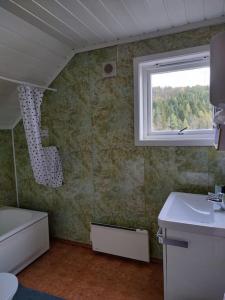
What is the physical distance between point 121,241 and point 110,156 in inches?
33.7

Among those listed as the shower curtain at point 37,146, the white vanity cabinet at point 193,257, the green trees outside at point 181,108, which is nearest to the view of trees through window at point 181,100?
the green trees outside at point 181,108

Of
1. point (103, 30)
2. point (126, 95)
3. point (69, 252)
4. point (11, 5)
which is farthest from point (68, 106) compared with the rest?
point (69, 252)

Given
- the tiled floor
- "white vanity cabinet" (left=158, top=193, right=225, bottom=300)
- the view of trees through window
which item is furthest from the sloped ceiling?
the tiled floor

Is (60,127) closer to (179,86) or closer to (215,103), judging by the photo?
(179,86)

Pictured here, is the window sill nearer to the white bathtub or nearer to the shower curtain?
the shower curtain

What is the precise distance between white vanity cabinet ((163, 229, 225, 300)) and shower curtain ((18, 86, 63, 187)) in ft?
4.69

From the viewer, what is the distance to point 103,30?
1.86 metres

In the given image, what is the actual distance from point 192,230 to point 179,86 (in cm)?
129

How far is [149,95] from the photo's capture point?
6.87 feet

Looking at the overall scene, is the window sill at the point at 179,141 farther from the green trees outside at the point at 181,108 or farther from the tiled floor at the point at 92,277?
the tiled floor at the point at 92,277

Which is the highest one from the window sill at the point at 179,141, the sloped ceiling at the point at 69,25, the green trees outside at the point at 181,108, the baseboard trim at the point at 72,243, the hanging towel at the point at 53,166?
the sloped ceiling at the point at 69,25

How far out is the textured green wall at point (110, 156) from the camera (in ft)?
6.28

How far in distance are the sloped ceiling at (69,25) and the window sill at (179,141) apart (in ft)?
3.03

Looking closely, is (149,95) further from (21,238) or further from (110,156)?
(21,238)
